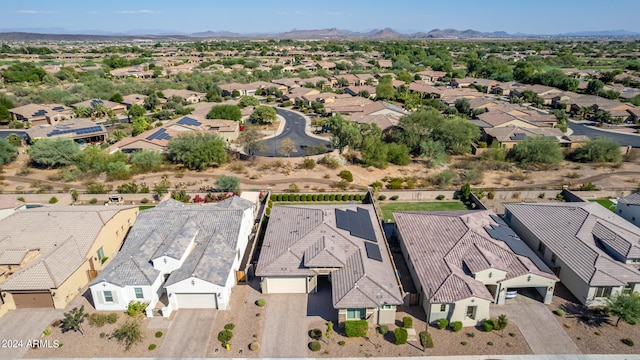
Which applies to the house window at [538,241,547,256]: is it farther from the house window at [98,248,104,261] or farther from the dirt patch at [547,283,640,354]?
the house window at [98,248,104,261]

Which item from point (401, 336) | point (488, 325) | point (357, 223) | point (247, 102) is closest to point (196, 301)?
point (401, 336)

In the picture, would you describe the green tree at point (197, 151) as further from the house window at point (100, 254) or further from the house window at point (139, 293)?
the house window at point (139, 293)

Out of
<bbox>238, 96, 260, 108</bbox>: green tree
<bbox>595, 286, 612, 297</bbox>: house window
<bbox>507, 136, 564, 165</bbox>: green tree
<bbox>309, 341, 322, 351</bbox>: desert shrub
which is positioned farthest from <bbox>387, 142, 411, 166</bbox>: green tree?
<bbox>238, 96, 260, 108</bbox>: green tree

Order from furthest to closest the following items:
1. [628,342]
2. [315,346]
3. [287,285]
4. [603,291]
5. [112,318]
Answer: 1. [287,285]
2. [603,291]
3. [112,318]
4. [628,342]
5. [315,346]

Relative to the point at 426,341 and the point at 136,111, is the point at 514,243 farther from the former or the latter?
the point at 136,111

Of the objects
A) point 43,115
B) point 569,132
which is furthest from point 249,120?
point 569,132

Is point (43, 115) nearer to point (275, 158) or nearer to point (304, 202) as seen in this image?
point (275, 158)
